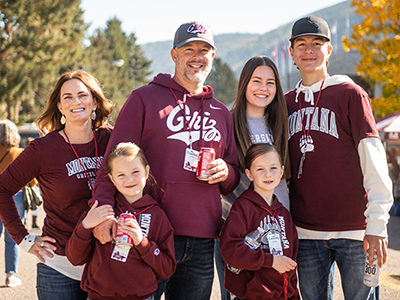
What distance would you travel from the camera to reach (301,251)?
314 cm

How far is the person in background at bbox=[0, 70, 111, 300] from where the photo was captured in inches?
112

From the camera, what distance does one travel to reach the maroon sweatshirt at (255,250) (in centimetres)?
276

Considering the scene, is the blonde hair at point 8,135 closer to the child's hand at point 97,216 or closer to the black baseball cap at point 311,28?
the child's hand at point 97,216

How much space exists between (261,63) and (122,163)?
5.01 ft

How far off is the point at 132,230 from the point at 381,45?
40.4ft

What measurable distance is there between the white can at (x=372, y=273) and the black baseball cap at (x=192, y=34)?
184cm

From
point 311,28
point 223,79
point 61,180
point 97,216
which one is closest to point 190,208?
point 97,216

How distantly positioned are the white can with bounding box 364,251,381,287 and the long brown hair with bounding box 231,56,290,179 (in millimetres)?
852

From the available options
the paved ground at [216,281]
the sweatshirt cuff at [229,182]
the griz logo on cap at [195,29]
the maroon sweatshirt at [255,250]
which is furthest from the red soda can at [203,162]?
the paved ground at [216,281]

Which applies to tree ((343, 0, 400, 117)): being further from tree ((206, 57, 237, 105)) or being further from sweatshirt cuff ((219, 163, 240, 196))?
tree ((206, 57, 237, 105))

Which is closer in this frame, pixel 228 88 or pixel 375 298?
pixel 375 298

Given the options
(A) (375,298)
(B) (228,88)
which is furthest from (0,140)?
(B) (228,88)

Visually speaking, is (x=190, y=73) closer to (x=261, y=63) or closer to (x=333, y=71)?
(x=261, y=63)

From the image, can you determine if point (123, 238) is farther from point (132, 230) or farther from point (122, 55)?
point (122, 55)
